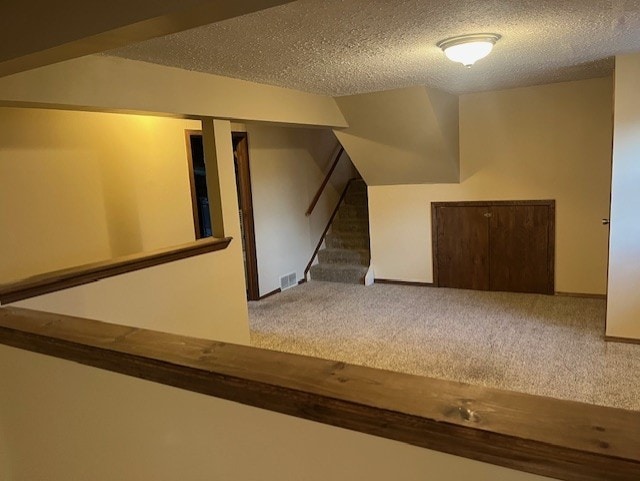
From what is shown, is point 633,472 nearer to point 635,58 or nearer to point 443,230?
point 635,58

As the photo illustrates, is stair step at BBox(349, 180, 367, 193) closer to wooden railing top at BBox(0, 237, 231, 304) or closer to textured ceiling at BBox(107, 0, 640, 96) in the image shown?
textured ceiling at BBox(107, 0, 640, 96)

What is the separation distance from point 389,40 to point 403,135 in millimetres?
2362

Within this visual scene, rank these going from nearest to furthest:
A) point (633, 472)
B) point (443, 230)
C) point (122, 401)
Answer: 1. point (633, 472)
2. point (122, 401)
3. point (443, 230)

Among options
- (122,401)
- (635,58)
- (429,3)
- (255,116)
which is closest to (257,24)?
(429,3)

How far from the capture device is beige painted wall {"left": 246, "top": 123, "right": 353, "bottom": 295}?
5488mm

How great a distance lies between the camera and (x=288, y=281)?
235 inches

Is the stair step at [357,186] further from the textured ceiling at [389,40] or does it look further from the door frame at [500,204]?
the textured ceiling at [389,40]

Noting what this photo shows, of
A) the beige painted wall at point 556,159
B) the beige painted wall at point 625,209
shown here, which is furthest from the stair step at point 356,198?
the beige painted wall at point 625,209

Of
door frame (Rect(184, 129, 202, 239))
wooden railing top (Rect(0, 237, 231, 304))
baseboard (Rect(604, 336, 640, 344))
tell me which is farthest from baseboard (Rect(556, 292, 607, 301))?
door frame (Rect(184, 129, 202, 239))

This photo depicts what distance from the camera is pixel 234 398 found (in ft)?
3.34

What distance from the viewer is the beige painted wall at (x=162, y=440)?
0.87 meters

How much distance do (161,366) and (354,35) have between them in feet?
6.41

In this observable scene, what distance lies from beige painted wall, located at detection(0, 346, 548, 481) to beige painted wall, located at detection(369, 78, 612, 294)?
15.4 feet

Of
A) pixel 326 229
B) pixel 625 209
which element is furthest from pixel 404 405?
pixel 326 229
